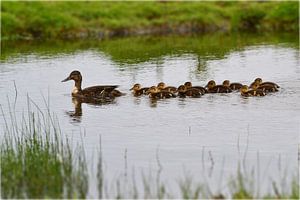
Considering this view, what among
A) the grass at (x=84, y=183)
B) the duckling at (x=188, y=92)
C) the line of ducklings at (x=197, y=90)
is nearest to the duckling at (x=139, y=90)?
the line of ducklings at (x=197, y=90)

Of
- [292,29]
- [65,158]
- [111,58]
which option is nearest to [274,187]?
[65,158]

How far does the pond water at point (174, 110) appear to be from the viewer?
1052cm

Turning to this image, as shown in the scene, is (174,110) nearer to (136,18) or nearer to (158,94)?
(158,94)

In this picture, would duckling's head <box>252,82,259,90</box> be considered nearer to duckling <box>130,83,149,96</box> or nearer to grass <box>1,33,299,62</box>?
duckling <box>130,83,149,96</box>

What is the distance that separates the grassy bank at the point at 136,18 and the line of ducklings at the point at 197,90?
15359 millimetres

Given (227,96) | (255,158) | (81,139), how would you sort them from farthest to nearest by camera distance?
(227,96) → (81,139) → (255,158)

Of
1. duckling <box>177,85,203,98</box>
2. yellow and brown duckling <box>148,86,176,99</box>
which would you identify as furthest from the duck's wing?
duckling <box>177,85,203,98</box>

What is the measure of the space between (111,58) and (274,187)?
49.4 feet

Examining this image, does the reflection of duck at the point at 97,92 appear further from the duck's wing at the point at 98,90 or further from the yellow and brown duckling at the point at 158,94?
the yellow and brown duckling at the point at 158,94

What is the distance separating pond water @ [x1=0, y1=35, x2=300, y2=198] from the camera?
10516 millimetres

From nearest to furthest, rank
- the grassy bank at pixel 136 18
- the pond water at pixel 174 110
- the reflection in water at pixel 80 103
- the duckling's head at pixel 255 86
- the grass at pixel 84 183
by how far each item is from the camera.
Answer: the grass at pixel 84 183 → the pond water at pixel 174 110 → the reflection in water at pixel 80 103 → the duckling's head at pixel 255 86 → the grassy bank at pixel 136 18

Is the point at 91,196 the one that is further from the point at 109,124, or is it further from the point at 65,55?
the point at 65,55

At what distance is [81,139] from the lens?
11766mm

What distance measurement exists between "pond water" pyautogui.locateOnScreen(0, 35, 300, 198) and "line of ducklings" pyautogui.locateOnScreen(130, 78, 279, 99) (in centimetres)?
19
